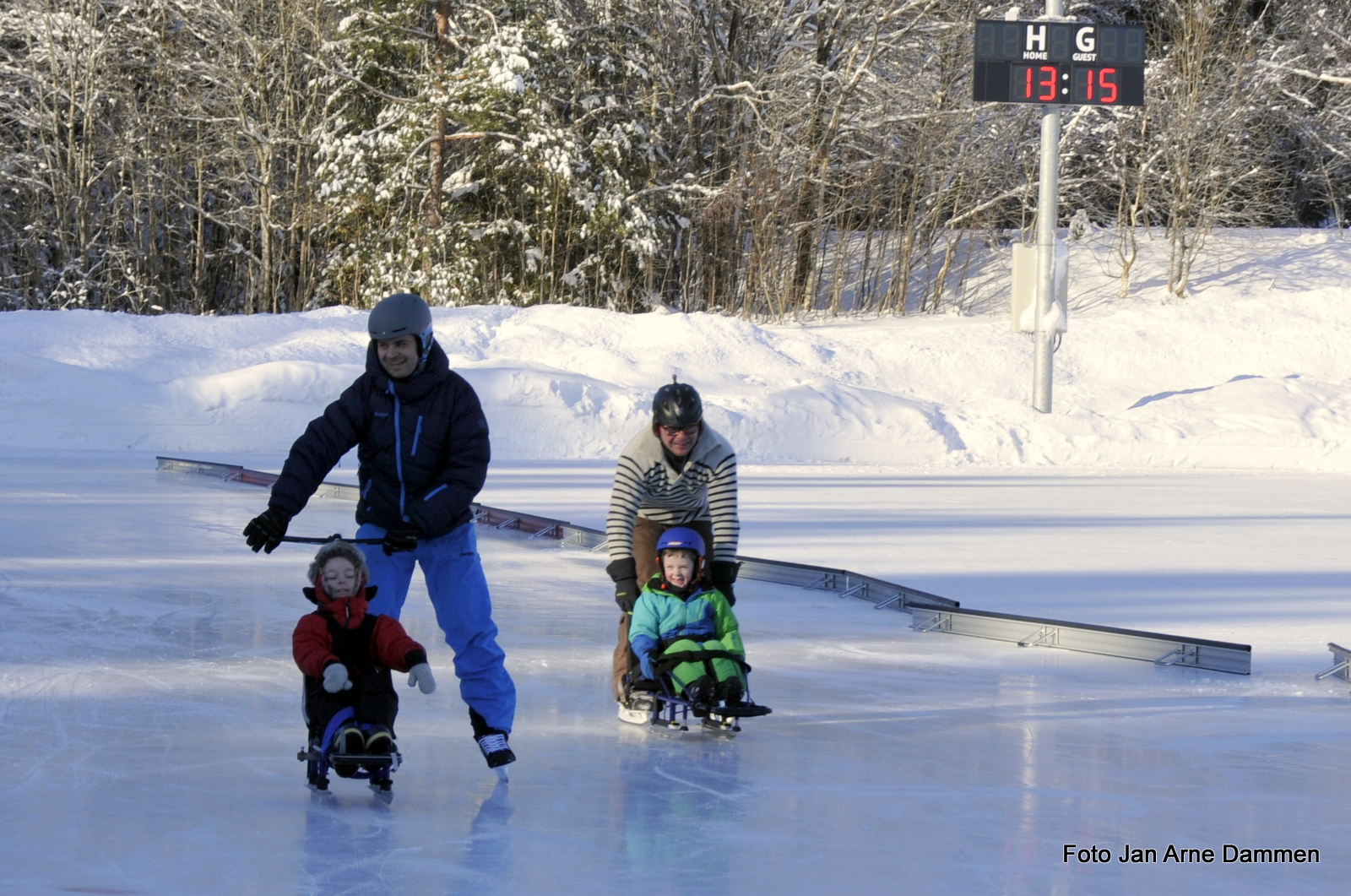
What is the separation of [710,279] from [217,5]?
10.1m

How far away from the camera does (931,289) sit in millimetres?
28078

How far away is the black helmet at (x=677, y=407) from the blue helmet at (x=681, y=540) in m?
0.34

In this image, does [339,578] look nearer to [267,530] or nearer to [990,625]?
[267,530]

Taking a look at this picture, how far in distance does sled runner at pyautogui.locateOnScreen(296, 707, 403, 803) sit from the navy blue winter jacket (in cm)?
55

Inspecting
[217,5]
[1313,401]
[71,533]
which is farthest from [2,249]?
[1313,401]

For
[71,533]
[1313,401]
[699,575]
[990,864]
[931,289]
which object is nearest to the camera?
[990,864]

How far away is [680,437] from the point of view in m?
4.61

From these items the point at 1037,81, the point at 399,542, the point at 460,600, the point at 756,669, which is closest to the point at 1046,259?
the point at 1037,81

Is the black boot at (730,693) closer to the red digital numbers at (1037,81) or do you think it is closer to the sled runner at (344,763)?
the sled runner at (344,763)

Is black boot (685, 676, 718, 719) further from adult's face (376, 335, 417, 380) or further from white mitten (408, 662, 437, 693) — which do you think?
adult's face (376, 335, 417, 380)

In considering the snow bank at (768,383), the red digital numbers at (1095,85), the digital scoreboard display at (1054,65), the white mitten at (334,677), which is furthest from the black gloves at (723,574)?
the red digital numbers at (1095,85)

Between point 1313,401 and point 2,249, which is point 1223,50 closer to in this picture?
point 1313,401

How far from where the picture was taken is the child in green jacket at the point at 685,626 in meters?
4.59

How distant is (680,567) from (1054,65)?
39.3 feet
